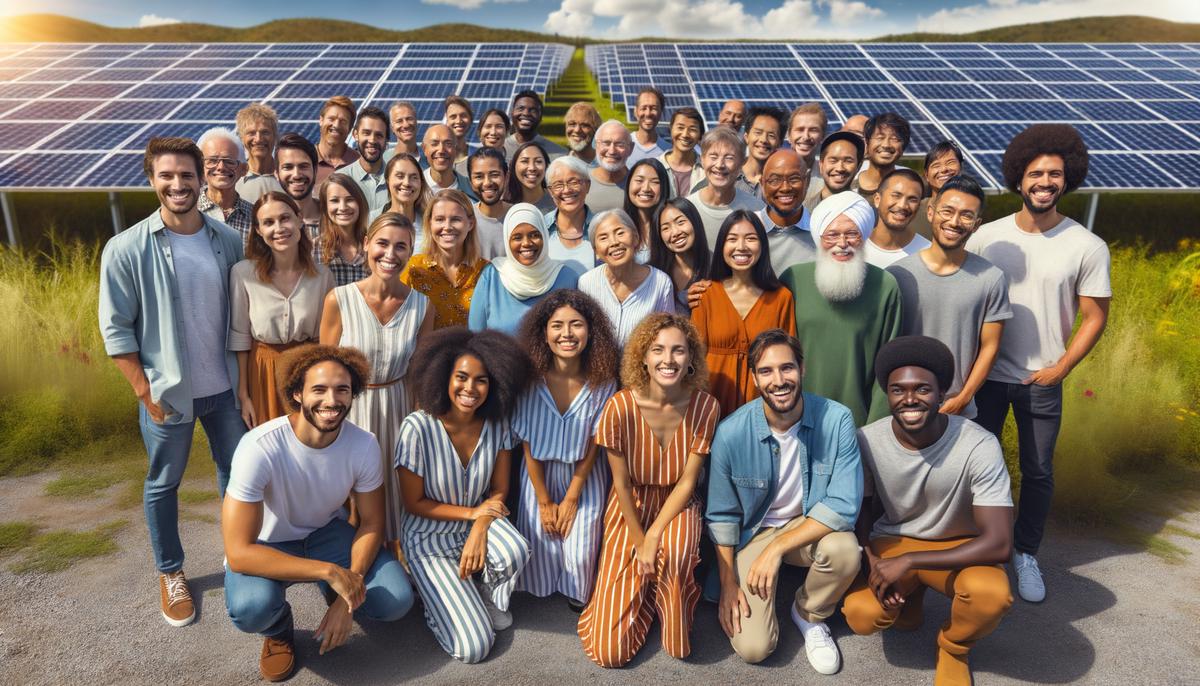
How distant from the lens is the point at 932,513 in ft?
13.4

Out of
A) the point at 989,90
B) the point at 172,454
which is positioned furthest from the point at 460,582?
the point at 989,90

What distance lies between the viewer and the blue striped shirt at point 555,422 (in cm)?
446

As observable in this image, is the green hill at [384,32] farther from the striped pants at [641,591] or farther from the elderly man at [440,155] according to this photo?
the striped pants at [641,591]

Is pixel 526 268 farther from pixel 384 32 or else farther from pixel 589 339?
pixel 384 32

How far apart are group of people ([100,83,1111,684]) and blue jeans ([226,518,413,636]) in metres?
0.01

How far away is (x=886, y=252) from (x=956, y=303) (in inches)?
25.3

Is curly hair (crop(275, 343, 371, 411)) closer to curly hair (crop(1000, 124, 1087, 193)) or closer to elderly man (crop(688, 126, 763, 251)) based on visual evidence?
elderly man (crop(688, 126, 763, 251))

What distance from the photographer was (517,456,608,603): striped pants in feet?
14.7

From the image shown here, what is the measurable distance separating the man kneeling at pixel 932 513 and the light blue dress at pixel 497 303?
196 centimetres

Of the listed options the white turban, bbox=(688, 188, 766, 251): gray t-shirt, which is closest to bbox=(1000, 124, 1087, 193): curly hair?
the white turban

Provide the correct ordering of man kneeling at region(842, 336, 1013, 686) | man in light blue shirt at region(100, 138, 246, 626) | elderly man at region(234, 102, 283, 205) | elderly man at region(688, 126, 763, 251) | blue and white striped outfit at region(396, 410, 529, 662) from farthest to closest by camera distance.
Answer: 1. elderly man at region(234, 102, 283, 205)
2. elderly man at region(688, 126, 763, 251)
3. blue and white striped outfit at region(396, 410, 529, 662)
4. man in light blue shirt at region(100, 138, 246, 626)
5. man kneeling at region(842, 336, 1013, 686)

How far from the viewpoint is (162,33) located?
226ft

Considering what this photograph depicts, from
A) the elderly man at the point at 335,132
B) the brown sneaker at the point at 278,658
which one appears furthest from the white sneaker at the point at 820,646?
the elderly man at the point at 335,132

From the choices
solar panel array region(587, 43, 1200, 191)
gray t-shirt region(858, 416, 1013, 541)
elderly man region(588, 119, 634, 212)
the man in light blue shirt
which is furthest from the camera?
solar panel array region(587, 43, 1200, 191)
